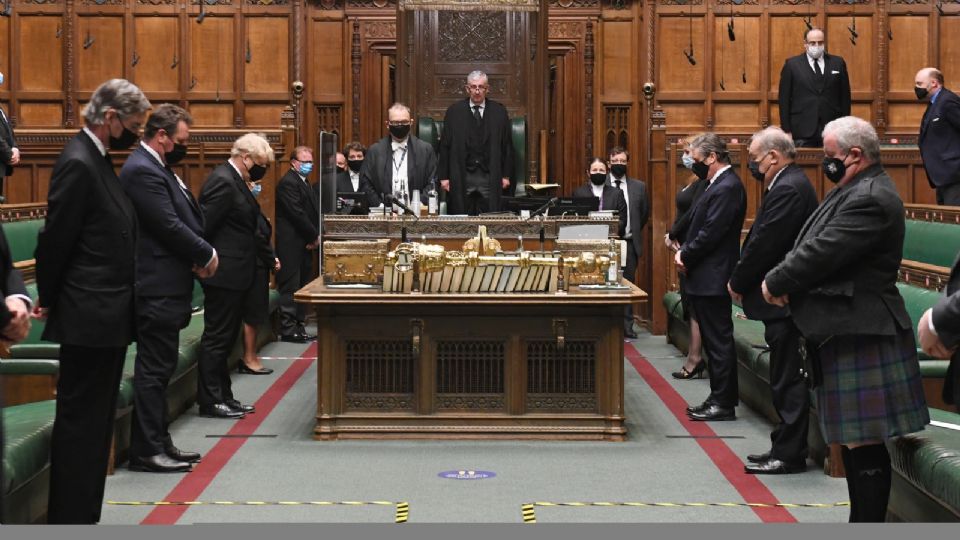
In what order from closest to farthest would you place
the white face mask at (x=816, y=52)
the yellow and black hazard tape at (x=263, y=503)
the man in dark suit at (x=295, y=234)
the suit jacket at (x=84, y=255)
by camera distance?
the suit jacket at (x=84, y=255)
the yellow and black hazard tape at (x=263, y=503)
the man in dark suit at (x=295, y=234)
the white face mask at (x=816, y=52)

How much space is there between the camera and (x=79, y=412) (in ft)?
17.7

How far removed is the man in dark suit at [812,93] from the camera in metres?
13.9

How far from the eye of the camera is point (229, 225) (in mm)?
8812

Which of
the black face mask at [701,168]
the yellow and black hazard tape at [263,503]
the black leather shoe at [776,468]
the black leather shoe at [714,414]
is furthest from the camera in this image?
the black face mask at [701,168]

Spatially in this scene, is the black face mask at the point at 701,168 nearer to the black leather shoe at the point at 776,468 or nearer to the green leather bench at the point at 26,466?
the black leather shoe at the point at 776,468

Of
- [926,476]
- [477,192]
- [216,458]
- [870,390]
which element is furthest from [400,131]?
[926,476]

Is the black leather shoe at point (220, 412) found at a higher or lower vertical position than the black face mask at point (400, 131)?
lower

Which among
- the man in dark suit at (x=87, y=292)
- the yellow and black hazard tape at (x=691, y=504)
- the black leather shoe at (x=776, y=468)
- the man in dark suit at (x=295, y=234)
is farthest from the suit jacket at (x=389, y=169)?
the man in dark suit at (x=87, y=292)

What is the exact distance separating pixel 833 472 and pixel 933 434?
5.12 feet

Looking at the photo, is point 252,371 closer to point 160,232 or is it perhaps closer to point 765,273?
point 160,232

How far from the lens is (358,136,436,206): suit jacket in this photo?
436 inches

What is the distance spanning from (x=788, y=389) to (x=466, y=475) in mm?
1769

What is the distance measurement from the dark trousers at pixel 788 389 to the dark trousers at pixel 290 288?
6674mm

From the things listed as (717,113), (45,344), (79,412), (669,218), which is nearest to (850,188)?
(79,412)
